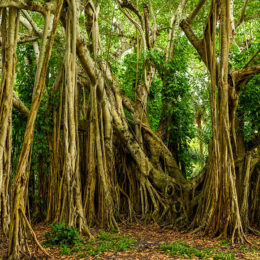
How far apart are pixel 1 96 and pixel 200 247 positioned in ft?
10.6

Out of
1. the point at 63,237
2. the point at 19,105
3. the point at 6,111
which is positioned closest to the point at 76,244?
the point at 63,237

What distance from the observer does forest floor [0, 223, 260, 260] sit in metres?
3.49

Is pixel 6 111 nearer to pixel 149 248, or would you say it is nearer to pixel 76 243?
pixel 76 243

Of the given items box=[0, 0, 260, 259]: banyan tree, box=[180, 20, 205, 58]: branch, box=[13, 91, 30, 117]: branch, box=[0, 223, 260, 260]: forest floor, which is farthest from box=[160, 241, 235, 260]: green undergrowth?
box=[180, 20, 205, 58]: branch

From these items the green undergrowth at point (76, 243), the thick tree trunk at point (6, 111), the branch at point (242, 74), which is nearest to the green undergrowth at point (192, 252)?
the green undergrowth at point (76, 243)

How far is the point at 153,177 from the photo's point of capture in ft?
20.3

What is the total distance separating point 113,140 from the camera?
653 centimetres

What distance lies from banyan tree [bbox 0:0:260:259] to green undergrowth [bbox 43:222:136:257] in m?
0.25

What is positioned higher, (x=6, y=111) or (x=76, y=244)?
(x=6, y=111)

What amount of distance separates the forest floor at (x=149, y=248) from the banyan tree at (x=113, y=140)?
25cm

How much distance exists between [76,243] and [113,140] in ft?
9.76

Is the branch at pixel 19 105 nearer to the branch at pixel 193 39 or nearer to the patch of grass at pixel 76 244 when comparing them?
the patch of grass at pixel 76 244

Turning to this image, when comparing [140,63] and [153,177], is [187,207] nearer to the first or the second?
[153,177]

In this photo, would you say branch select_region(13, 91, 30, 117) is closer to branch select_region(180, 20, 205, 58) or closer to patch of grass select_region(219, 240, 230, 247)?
branch select_region(180, 20, 205, 58)
